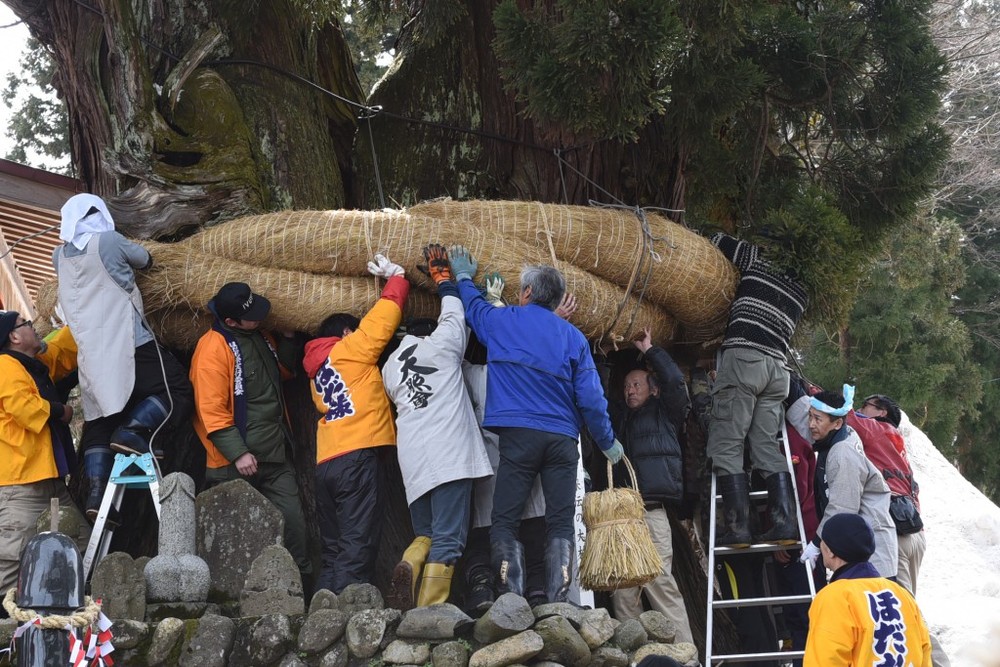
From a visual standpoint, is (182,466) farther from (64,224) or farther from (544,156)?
(544,156)

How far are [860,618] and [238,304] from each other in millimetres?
3400

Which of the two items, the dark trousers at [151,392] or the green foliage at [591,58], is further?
the green foliage at [591,58]

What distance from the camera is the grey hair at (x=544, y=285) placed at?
588cm

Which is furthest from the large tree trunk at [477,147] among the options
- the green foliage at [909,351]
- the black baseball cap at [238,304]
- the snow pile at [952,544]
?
the green foliage at [909,351]

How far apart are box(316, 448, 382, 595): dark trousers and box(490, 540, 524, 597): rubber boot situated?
69cm

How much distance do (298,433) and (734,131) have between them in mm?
3641

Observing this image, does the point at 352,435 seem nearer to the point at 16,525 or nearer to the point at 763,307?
the point at 16,525

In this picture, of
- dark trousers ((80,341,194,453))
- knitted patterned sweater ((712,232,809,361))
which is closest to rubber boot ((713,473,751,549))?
knitted patterned sweater ((712,232,809,361))

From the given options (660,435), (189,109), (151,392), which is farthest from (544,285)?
(189,109)

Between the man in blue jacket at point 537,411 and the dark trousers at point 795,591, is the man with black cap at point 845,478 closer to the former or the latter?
the dark trousers at point 795,591

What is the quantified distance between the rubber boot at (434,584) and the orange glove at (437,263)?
157 centimetres

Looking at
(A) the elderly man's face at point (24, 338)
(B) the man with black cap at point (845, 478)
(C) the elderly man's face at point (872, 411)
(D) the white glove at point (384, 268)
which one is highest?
(D) the white glove at point (384, 268)

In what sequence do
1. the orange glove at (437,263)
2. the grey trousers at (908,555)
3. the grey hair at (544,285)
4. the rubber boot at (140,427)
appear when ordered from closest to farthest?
the rubber boot at (140,427)
the grey hair at (544,285)
the orange glove at (437,263)
the grey trousers at (908,555)

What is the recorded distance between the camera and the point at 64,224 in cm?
589
